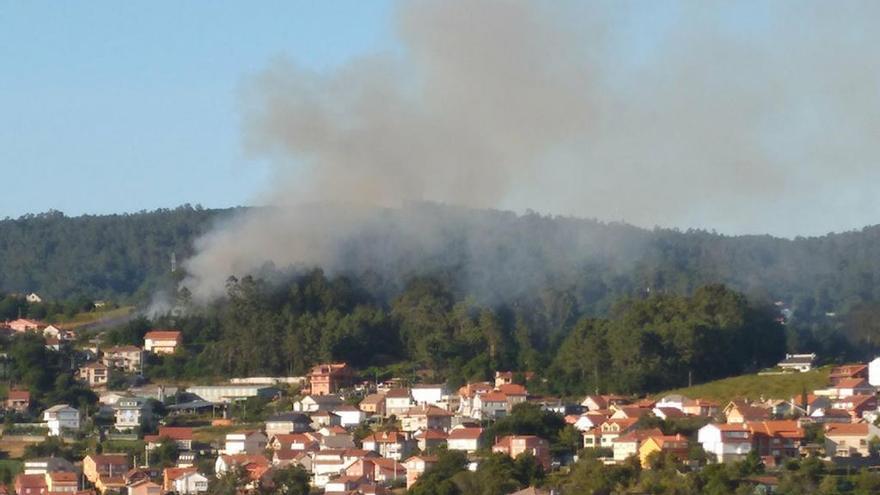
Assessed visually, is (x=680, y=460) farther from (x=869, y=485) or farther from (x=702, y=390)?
(x=702, y=390)

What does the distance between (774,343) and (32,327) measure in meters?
23.5

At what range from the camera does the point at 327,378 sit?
2249 inches

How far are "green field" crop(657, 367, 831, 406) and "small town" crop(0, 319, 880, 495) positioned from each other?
374 millimetres

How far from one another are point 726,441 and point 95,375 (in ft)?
76.0

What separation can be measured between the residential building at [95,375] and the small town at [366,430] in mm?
46

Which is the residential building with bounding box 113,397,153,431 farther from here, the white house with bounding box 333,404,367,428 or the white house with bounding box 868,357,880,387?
the white house with bounding box 868,357,880,387

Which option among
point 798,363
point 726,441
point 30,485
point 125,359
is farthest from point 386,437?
point 125,359

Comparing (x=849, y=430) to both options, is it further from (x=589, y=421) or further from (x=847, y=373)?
(x=847, y=373)

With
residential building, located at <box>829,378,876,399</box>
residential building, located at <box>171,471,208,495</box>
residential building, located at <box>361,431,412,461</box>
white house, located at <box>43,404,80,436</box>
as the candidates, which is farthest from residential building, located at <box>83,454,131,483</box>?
residential building, located at <box>829,378,876,399</box>

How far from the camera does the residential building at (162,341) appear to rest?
6200 cm

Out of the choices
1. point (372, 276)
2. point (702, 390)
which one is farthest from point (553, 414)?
point (372, 276)

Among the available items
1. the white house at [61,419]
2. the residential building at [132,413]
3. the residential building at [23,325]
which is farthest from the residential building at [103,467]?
the residential building at [23,325]

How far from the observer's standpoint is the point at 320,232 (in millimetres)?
71000

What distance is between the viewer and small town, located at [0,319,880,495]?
44.1 meters
